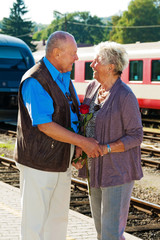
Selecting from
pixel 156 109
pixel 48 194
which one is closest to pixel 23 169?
pixel 48 194

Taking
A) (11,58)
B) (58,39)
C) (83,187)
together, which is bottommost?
(83,187)

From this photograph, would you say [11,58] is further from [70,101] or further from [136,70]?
[70,101]

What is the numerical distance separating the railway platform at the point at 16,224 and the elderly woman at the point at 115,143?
126 cm

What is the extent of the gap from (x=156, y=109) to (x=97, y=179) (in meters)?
15.0

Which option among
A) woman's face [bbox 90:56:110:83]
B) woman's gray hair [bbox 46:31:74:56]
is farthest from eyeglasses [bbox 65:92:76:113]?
woman's gray hair [bbox 46:31:74:56]

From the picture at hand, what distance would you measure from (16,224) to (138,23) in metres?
74.1

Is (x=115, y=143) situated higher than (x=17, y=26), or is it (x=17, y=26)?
(x=17, y=26)

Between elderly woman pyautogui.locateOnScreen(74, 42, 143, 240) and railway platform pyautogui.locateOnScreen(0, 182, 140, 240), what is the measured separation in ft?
4.15

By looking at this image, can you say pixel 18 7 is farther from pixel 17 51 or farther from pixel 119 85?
pixel 119 85

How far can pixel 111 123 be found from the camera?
133 inches

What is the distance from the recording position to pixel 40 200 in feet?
11.1

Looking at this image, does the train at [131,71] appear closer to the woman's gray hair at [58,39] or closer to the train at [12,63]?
the train at [12,63]

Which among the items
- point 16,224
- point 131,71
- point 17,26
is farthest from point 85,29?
point 16,224

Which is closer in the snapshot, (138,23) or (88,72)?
(88,72)
